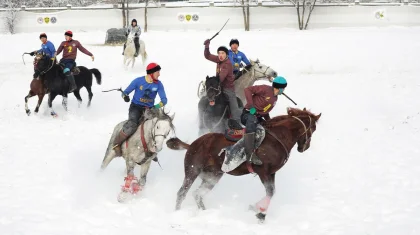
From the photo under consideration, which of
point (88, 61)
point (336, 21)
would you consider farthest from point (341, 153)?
point (336, 21)

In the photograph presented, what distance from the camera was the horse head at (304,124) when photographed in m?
7.16

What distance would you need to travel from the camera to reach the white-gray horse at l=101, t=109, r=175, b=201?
24.0 feet

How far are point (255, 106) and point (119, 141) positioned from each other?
2.70 metres

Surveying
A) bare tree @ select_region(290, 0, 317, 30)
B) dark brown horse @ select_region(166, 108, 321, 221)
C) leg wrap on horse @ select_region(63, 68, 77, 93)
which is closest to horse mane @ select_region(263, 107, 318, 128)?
Answer: dark brown horse @ select_region(166, 108, 321, 221)

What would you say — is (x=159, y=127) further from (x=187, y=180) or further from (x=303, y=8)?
(x=303, y=8)

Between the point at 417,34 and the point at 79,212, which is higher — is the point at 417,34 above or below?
above

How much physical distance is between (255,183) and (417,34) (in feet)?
81.5

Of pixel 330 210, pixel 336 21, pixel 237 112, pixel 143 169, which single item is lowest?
pixel 330 210

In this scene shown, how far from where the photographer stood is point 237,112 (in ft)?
32.4

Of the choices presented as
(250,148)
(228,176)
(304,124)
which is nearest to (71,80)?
(228,176)

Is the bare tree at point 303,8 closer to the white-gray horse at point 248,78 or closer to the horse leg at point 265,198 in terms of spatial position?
the white-gray horse at point 248,78

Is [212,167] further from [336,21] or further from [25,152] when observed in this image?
[336,21]

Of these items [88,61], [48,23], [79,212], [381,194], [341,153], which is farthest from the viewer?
[48,23]

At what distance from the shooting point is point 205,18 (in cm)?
3591
